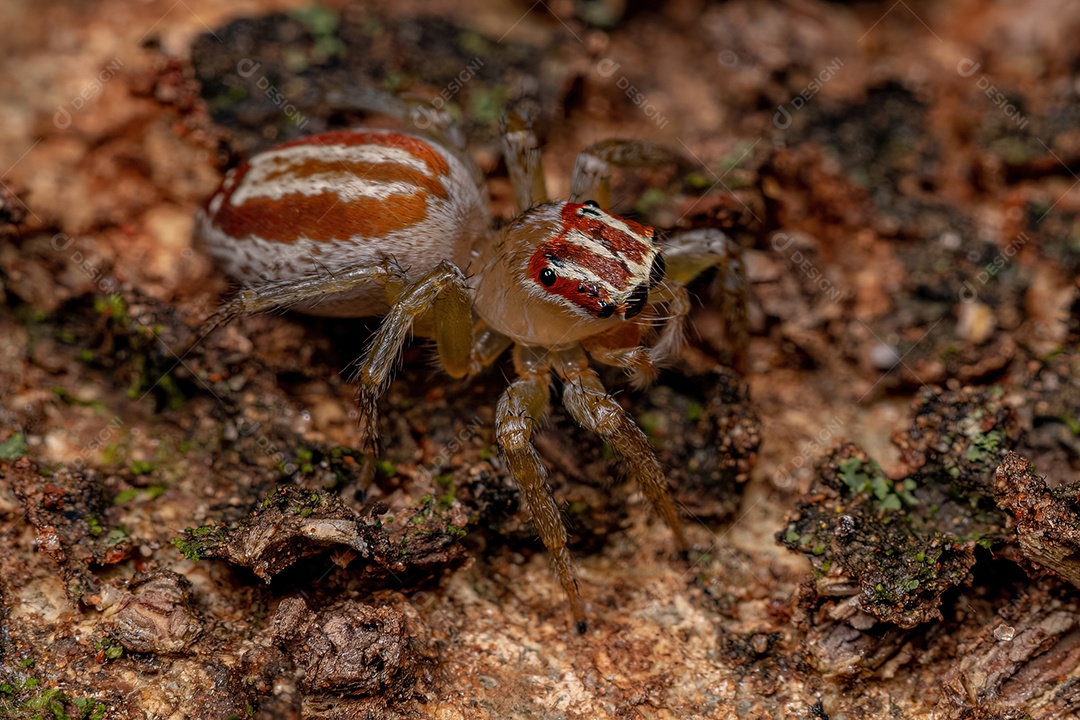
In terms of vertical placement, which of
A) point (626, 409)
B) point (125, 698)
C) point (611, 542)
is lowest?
point (125, 698)

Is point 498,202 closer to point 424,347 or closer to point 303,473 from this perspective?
point 424,347

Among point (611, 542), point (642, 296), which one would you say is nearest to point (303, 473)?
→ point (611, 542)

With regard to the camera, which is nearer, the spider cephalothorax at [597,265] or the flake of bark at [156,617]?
the flake of bark at [156,617]

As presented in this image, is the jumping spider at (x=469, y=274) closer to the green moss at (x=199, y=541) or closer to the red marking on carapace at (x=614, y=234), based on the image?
the red marking on carapace at (x=614, y=234)

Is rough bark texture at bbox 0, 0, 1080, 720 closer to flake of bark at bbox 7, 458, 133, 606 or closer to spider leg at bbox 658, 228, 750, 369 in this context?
flake of bark at bbox 7, 458, 133, 606

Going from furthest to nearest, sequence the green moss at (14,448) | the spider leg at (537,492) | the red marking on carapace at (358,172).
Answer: the red marking on carapace at (358,172)
the green moss at (14,448)
the spider leg at (537,492)

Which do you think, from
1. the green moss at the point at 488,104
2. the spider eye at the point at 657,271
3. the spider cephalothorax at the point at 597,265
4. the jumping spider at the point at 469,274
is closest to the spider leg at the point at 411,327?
the jumping spider at the point at 469,274

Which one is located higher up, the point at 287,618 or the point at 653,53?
the point at 653,53

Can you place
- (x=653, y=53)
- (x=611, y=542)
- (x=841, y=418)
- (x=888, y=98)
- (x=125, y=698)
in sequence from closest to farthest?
(x=125, y=698) < (x=611, y=542) < (x=841, y=418) < (x=888, y=98) < (x=653, y=53)
